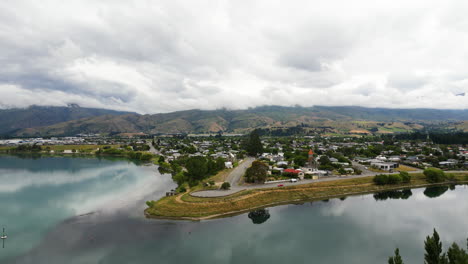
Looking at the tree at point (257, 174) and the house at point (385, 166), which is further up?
the tree at point (257, 174)

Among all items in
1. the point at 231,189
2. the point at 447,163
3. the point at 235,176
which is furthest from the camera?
the point at 447,163

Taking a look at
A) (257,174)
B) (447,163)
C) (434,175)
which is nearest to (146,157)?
(257,174)

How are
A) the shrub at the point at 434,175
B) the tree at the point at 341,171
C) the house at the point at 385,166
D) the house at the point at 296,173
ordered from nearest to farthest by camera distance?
the house at the point at 296,173, the shrub at the point at 434,175, the tree at the point at 341,171, the house at the point at 385,166

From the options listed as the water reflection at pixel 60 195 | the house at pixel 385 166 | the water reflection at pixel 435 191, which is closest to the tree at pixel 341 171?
the house at pixel 385 166

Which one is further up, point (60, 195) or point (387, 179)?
point (387, 179)

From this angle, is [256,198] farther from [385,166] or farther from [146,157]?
[146,157]

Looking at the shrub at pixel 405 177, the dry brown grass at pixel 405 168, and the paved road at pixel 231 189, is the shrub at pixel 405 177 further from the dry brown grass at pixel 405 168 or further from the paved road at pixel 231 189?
the paved road at pixel 231 189

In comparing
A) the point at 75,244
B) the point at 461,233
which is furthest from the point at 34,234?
the point at 461,233
